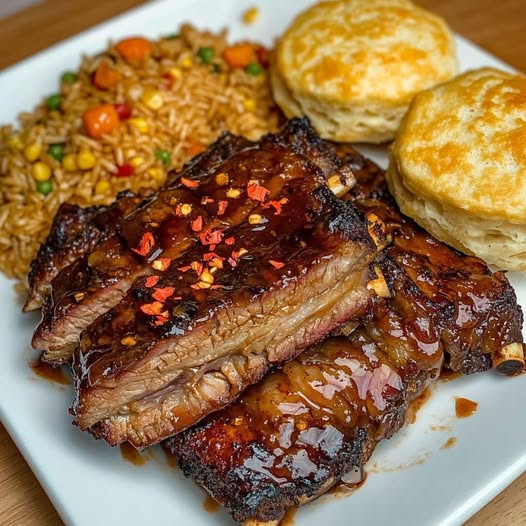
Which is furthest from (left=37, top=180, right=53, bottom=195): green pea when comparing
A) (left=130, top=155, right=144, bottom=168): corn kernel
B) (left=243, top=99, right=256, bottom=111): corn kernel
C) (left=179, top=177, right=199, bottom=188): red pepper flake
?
(left=243, top=99, right=256, bottom=111): corn kernel

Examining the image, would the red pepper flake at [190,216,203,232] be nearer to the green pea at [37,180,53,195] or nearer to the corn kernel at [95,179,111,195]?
the corn kernel at [95,179,111,195]

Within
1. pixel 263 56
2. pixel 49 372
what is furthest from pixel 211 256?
pixel 263 56

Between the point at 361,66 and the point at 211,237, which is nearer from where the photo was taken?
the point at 211,237

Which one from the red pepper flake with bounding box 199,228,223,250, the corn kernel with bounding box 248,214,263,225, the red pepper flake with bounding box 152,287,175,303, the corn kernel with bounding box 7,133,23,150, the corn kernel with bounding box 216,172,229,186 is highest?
the corn kernel with bounding box 216,172,229,186

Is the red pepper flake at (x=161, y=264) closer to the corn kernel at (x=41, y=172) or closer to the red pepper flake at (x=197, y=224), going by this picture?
the red pepper flake at (x=197, y=224)

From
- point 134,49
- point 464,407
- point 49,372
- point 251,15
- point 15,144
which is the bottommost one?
point 464,407

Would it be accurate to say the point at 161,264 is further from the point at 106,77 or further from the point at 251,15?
the point at 251,15
